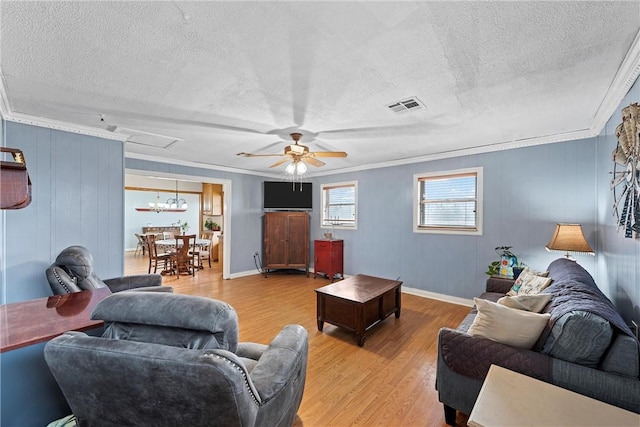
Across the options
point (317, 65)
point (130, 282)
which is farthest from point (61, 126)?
point (317, 65)

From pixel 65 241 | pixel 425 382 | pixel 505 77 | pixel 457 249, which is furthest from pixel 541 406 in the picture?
pixel 65 241

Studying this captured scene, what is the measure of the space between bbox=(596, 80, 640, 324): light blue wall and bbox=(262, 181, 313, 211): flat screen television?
4879mm

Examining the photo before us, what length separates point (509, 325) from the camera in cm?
162

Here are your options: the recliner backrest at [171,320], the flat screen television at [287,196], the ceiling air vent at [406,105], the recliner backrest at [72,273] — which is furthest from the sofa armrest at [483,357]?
the flat screen television at [287,196]

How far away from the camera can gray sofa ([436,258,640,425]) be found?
4.18 ft

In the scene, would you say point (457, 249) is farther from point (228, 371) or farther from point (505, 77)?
point (228, 371)

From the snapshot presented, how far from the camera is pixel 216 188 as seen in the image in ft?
27.1

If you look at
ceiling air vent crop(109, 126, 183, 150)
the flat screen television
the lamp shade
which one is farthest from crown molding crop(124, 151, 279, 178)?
the lamp shade

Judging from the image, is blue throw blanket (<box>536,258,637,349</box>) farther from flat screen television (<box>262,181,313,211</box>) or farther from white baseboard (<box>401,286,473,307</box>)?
flat screen television (<box>262,181,313,211</box>)

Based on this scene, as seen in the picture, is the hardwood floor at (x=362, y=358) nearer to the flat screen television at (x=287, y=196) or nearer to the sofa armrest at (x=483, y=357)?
the sofa armrest at (x=483, y=357)

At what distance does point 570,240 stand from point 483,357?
2.20m

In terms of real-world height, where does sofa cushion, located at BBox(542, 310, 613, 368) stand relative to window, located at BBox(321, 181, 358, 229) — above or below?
below

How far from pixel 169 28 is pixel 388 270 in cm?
472

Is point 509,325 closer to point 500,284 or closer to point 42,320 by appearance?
point 500,284
